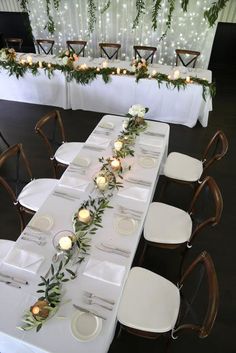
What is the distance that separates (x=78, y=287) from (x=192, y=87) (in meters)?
3.07

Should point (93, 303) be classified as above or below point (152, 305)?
above

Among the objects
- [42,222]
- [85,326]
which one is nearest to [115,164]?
[42,222]

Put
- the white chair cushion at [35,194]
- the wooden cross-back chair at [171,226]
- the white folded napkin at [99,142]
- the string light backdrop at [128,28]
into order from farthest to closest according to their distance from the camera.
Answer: the string light backdrop at [128,28] → the white folded napkin at [99,142] → the white chair cushion at [35,194] → the wooden cross-back chair at [171,226]

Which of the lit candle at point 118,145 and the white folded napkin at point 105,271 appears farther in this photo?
the lit candle at point 118,145

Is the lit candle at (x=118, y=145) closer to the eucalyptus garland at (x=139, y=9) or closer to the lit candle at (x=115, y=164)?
the lit candle at (x=115, y=164)

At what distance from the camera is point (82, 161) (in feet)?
7.20

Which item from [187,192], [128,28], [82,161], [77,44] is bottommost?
[187,192]

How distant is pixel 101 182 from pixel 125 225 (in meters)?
0.36

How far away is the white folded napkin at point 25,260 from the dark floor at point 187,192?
861mm

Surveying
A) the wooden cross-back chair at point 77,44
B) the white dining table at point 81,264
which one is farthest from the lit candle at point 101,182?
the wooden cross-back chair at point 77,44

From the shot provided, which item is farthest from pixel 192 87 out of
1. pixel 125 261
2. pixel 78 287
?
pixel 78 287

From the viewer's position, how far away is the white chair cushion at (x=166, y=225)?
1.96m

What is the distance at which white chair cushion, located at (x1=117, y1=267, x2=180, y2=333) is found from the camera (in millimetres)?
1479

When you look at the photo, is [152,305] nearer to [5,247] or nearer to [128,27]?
[5,247]
